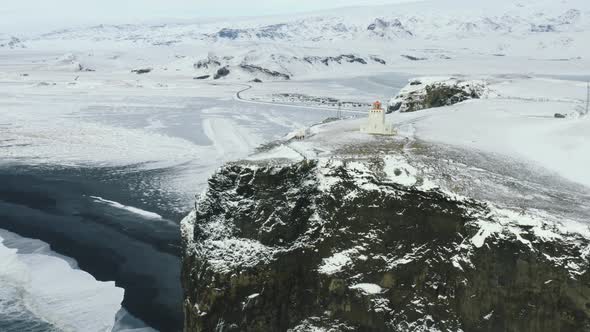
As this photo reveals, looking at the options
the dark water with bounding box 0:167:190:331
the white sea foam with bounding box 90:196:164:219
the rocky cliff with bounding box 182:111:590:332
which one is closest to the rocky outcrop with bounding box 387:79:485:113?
the dark water with bounding box 0:167:190:331

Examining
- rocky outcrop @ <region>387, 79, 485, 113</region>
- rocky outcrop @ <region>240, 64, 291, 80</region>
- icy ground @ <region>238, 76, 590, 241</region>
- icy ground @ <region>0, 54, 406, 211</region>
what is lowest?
rocky outcrop @ <region>240, 64, 291, 80</region>

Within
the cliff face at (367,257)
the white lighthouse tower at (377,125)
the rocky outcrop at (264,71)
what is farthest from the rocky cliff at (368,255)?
the rocky outcrop at (264,71)

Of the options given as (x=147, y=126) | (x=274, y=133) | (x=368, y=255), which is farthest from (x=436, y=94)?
(x=368, y=255)

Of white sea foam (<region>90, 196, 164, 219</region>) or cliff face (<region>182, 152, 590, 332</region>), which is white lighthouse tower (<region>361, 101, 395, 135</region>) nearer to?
cliff face (<region>182, 152, 590, 332</region>)

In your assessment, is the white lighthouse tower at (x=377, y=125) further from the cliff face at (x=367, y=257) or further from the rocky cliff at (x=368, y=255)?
the cliff face at (x=367, y=257)

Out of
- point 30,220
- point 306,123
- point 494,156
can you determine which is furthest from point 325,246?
point 306,123

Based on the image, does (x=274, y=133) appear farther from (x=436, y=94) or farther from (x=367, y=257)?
(x=367, y=257)
